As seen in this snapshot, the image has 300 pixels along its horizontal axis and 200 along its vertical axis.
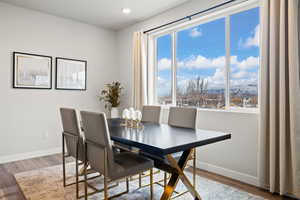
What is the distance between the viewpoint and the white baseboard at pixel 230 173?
2.65 meters

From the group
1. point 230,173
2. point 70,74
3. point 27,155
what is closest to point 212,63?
point 230,173

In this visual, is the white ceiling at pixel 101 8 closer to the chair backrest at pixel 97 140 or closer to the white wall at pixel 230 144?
the white wall at pixel 230 144

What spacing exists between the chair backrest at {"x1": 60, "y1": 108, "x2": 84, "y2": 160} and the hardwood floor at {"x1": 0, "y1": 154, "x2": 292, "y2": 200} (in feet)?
2.40

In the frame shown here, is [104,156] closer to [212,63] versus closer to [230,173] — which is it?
[230,173]

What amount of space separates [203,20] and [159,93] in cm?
157

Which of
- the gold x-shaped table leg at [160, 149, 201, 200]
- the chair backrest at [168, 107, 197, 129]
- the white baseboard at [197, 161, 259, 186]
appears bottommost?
the white baseboard at [197, 161, 259, 186]

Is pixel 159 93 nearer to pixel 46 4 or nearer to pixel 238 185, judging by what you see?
pixel 238 185

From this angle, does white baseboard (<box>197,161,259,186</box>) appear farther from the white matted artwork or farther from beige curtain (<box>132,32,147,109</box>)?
the white matted artwork

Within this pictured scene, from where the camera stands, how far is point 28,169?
3170 millimetres

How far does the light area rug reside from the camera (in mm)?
2297

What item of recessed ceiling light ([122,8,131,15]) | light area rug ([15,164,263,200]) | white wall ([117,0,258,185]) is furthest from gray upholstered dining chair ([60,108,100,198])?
recessed ceiling light ([122,8,131,15])

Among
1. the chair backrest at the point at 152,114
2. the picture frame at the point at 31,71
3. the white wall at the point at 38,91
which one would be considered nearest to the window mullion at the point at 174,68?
the chair backrest at the point at 152,114

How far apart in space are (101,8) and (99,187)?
9.80 feet

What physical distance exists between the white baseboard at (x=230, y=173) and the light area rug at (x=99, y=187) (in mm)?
298
